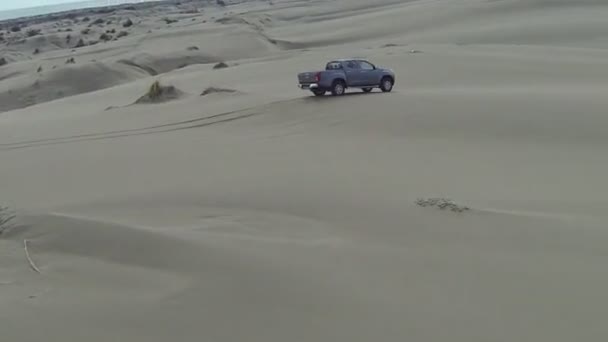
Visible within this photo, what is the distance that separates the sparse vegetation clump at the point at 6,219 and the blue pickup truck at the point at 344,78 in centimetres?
831

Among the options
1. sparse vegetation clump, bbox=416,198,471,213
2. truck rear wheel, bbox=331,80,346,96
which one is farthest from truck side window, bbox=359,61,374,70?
sparse vegetation clump, bbox=416,198,471,213

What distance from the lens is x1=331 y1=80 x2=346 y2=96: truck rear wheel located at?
1445cm

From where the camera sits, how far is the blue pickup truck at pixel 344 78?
47.3 ft

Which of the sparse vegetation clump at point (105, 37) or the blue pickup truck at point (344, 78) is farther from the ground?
the blue pickup truck at point (344, 78)

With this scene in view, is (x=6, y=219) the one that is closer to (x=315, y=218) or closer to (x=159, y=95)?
(x=315, y=218)

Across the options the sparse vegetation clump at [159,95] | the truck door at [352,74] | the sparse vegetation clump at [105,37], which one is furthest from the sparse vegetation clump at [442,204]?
the sparse vegetation clump at [105,37]

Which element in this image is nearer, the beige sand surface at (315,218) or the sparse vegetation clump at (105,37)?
the beige sand surface at (315,218)

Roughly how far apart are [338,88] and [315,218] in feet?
27.2

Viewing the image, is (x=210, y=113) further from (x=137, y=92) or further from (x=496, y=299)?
(x=496, y=299)

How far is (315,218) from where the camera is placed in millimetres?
6535

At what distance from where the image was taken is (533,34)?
28.5 meters

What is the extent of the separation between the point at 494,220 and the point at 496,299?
67.2 inches

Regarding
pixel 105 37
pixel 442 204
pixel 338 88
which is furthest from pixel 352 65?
pixel 105 37

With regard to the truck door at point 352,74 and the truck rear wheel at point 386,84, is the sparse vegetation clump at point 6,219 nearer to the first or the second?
the truck door at point 352,74
